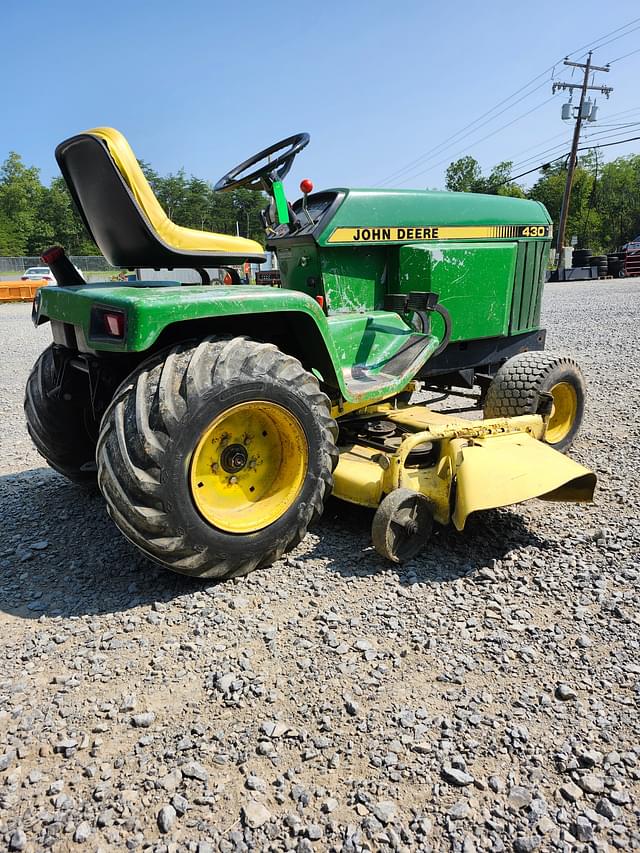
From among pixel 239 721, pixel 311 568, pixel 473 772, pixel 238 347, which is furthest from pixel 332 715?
pixel 238 347

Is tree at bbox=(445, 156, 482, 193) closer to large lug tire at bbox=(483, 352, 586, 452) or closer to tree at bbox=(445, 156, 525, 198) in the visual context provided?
tree at bbox=(445, 156, 525, 198)

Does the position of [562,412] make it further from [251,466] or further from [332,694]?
[332,694]

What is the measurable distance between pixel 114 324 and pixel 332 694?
5.24ft

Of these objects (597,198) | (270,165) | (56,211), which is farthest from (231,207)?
(270,165)

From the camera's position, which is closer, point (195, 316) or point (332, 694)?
point (332, 694)

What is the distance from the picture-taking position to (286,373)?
2.76 meters

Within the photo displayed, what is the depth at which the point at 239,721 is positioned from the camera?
198 centimetres

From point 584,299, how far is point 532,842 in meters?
15.8

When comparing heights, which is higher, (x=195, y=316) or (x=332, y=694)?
(x=195, y=316)

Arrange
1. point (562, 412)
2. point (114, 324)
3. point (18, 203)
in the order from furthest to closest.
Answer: point (18, 203)
point (562, 412)
point (114, 324)

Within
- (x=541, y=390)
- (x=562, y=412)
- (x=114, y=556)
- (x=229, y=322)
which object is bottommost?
(x=114, y=556)

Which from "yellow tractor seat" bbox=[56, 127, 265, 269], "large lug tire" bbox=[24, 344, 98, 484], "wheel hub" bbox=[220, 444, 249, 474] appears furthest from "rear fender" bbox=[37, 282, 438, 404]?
"wheel hub" bbox=[220, 444, 249, 474]

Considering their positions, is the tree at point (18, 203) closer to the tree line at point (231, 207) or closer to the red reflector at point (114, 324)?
the tree line at point (231, 207)

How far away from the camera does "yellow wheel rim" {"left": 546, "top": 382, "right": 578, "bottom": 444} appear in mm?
4291
